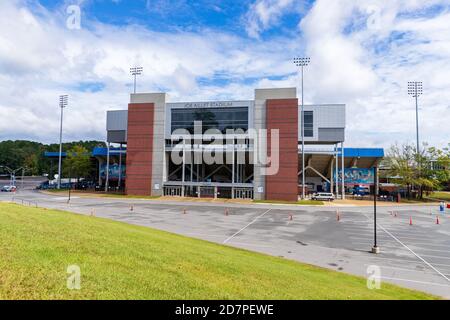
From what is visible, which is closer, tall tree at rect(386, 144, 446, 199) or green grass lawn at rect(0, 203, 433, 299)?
green grass lawn at rect(0, 203, 433, 299)

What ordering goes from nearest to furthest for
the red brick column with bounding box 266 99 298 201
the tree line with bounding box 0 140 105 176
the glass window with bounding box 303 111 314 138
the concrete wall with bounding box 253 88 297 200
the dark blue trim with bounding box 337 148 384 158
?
the red brick column with bounding box 266 99 298 201 < the concrete wall with bounding box 253 88 297 200 < the glass window with bounding box 303 111 314 138 < the dark blue trim with bounding box 337 148 384 158 < the tree line with bounding box 0 140 105 176

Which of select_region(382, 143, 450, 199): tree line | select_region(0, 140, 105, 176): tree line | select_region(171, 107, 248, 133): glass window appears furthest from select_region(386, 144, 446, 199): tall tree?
select_region(0, 140, 105, 176): tree line

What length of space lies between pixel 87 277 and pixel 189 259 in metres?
3.80

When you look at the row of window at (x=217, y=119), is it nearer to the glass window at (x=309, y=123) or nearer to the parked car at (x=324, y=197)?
the glass window at (x=309, y=123)

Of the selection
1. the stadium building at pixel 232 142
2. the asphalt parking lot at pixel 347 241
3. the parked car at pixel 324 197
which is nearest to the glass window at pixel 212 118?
the stadium building at pixel 232 142

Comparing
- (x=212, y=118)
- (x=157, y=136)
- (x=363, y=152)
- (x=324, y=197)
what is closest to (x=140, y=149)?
(x=157, y=136)

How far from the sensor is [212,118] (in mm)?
56750

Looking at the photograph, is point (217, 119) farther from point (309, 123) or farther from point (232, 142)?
point (309, 123)

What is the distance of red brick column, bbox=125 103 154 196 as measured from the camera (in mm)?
58156

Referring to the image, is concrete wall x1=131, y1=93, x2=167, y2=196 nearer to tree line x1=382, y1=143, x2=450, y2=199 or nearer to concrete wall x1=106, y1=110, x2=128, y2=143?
concrete wall x1=106, y1=110, x2=128, y2=143

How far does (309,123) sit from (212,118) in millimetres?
18615

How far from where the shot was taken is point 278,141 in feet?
174
